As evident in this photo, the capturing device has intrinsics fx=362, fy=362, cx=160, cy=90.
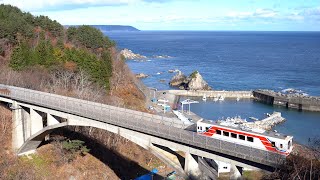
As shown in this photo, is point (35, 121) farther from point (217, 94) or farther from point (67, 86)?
point (217, 94)

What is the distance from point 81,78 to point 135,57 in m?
96.7

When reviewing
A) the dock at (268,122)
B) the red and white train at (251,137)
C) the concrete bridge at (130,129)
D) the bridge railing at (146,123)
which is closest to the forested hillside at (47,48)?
the bridge railing at (146,123)

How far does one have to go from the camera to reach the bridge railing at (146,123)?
672 inches

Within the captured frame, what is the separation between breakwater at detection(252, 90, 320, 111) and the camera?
Answer: 6209 centimetres

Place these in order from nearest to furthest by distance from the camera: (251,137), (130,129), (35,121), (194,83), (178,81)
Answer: (251,137) → (130,129) → (35,121) → (194,83) → (178,81)

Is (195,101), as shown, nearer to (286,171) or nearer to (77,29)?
(77,29)

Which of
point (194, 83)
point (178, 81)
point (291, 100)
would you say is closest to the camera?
point (291, 100)

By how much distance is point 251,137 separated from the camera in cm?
1925

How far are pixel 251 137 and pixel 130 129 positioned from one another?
719 cm

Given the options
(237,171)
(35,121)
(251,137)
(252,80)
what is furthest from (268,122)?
(252,80)

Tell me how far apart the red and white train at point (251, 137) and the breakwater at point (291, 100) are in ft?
154

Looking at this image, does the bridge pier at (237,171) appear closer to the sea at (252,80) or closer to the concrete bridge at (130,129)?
the concrete bridge at (130,129)

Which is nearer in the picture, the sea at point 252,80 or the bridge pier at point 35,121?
the bridge pier at point 35,121

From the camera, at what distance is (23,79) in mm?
36344
